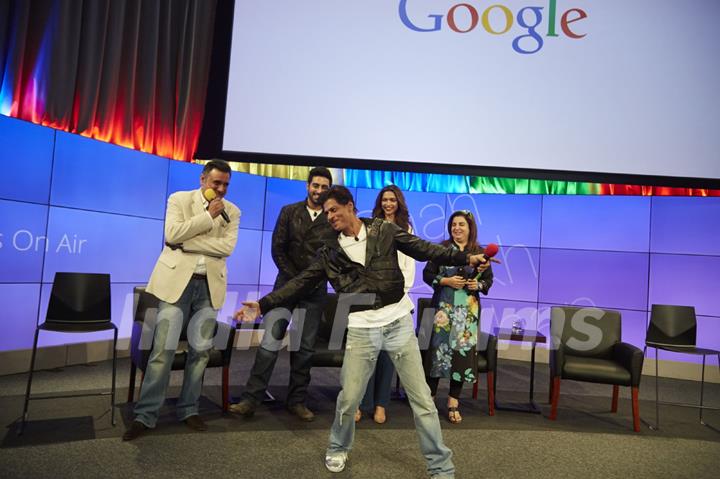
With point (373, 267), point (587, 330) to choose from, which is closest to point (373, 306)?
point (373, 267)

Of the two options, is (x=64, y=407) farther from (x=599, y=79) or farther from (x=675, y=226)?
(x=675, y=226)

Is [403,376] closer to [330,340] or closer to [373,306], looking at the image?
[373,306]

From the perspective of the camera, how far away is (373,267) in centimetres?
262

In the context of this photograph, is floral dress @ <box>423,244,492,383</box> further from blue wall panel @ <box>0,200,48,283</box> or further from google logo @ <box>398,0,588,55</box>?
blue wall panel @ <box>0,200,48,283</box>

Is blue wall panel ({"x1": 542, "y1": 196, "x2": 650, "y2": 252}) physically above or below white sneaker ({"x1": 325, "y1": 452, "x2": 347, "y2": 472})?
above

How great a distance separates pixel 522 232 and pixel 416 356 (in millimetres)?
4251

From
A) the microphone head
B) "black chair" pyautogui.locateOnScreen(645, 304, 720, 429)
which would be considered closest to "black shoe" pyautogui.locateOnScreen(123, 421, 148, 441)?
the microphone head

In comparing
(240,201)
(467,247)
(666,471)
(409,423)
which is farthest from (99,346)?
(666,471)

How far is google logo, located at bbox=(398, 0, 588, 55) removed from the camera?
18.2 ft


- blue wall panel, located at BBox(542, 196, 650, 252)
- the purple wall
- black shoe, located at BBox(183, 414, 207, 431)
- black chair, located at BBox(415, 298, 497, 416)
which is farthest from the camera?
blue wall panel, located at BBox(542, 196, 650, 252)

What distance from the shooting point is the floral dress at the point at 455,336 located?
12.7 feet

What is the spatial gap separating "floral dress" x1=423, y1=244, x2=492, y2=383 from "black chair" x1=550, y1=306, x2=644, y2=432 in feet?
2.29

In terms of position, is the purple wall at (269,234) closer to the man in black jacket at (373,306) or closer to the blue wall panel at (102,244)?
the blue wall panel at (102,244)

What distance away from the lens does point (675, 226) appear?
598cm
